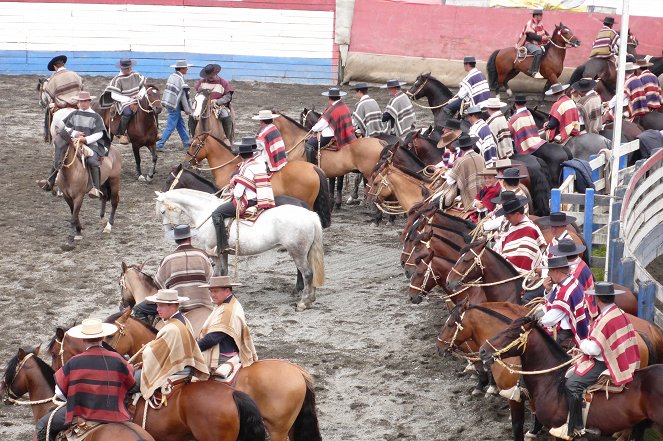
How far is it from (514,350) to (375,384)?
111 inches

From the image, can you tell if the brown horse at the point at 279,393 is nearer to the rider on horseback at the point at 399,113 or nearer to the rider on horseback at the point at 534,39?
the rider on horseback at the point at 399,113

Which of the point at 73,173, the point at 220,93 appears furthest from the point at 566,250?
the point at 220,93

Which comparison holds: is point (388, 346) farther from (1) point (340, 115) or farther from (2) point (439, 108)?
(2) point (439, 108)

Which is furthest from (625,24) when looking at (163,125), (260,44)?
(260,44)

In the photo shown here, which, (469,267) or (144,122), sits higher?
(144,122)

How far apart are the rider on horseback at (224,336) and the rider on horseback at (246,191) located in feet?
16.5

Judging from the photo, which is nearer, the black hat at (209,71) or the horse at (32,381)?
the horse at (32,381)

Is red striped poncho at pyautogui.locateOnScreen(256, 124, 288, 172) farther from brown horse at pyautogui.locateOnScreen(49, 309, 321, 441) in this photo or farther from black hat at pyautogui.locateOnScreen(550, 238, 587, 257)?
brown horse at pyautogui.locateOnScreen(49, 309, 321, 441)

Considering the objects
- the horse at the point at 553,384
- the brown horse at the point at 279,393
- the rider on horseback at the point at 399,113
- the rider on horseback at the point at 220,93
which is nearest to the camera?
the horse at the point at 553,384

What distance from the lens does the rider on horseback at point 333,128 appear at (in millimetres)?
18359

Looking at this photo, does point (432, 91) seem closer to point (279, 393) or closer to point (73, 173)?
point (73, 173)

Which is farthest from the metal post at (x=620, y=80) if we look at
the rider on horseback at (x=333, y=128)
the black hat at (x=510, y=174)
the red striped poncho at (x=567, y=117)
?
the rider on horseback at (x=333, y=128)

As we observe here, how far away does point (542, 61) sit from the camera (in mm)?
24531

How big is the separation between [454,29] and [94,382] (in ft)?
67.0
